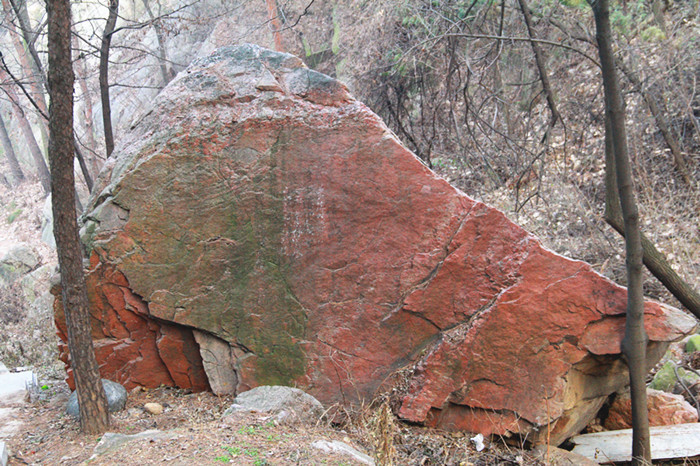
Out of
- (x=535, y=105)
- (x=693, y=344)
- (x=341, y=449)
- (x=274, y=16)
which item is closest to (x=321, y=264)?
(x=341, y=449)

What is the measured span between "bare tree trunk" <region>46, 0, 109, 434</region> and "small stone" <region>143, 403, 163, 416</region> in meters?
0.47

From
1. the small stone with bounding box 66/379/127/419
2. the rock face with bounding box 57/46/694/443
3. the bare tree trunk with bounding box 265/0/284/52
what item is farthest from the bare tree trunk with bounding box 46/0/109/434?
the bare tree trunk with bounding box 265/0/284/52

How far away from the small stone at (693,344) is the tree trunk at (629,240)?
2028 mm

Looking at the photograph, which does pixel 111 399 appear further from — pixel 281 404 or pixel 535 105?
pixel 535 105

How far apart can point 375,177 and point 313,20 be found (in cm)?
1078

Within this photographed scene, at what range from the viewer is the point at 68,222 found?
11.0 feet

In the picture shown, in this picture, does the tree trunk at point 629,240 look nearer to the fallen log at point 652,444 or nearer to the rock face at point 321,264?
the rock face at point 321,264

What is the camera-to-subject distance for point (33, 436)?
145 inches

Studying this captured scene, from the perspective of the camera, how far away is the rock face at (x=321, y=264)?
13.0 feet

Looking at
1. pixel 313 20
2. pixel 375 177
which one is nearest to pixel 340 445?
pixel 375 177

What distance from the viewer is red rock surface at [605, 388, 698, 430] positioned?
14.4 feet

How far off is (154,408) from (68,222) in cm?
154

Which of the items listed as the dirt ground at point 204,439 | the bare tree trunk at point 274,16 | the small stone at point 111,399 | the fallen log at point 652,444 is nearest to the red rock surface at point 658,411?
the fallen log at point 652,444

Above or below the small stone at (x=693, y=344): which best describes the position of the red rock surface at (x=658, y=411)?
below
